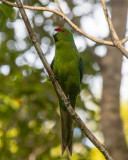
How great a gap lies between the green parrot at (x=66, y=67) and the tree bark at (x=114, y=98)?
1688 millimetres

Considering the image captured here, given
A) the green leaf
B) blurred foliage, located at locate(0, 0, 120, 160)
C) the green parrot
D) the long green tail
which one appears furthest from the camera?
blurred foliage, located at locate(0, 0, 120, 160)

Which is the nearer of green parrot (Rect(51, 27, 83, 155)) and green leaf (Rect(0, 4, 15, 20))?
green leaf (Rect(0, 4, 15, 20))

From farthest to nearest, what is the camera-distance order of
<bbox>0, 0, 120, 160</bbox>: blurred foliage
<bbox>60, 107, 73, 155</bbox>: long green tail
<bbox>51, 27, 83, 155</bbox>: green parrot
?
<bbox>0, 0, 120, 160</bbox>: blurred foliage
<bbox>51, 27, 83, 155</bbox>: green parrot
<bbox>60, 107, 73, 155</bbox>: long green tail

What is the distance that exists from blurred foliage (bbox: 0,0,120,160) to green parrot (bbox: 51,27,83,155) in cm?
108

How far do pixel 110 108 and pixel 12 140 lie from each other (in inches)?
70.7

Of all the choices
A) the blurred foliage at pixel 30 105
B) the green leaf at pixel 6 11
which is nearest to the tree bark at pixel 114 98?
the blurred foliage at pixel 30 105

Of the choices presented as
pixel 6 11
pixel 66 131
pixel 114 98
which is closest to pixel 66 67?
pixel 66 131

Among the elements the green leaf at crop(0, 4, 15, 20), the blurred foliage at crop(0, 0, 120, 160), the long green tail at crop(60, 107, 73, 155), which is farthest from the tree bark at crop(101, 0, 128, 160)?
the green leaf at crop(0, 4, 15, 20)

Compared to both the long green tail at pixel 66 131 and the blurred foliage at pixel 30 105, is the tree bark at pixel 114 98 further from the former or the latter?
the long green tail at pixel 66 131

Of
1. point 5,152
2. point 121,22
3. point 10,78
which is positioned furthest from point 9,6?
point 121,22

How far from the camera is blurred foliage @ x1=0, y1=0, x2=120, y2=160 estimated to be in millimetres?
4984

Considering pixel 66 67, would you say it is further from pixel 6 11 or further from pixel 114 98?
pixel 114 98

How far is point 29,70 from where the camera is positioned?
543 cm

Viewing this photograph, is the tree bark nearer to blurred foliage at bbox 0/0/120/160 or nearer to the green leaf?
blurred foliage at bbox 0/0/120/160
